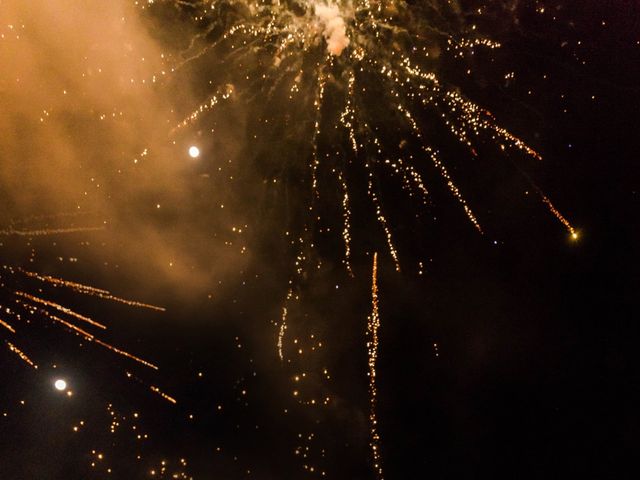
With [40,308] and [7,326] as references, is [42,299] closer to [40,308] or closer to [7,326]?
[40,308]

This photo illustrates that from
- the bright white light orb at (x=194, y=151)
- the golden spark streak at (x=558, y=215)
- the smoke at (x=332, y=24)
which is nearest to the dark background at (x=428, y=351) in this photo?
the golden spark streak at (x=558, y=215)

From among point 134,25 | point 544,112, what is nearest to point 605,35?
point 544,112

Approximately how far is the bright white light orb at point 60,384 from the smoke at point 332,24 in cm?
265

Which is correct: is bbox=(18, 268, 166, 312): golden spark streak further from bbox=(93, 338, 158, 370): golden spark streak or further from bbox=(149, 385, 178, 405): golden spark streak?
bbox=(149, 385, 178, 405): golden spark streak

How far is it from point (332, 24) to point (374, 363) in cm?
208

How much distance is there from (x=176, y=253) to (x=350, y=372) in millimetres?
1388

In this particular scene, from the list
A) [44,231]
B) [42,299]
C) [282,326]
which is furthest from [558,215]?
[42,299]

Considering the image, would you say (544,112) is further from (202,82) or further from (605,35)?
(202,82)

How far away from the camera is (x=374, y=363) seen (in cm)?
306

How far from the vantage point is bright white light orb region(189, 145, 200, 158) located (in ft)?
9.12

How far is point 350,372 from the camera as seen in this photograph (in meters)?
3.06

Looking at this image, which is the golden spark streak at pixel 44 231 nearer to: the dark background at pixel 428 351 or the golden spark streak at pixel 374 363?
the dark background at pixel 428 351

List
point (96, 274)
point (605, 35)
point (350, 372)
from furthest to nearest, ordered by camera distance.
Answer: point (350, 372) < point (96, 274) < point (605, 35)

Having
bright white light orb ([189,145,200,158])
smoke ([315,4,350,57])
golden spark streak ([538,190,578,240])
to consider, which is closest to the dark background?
golden spark streak ([538,190,578,240])
